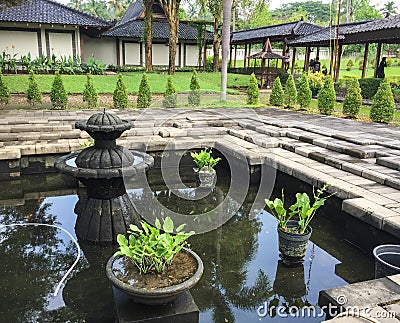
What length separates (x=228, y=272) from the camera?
3.61 meters

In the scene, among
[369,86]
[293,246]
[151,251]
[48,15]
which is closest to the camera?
[151,251]

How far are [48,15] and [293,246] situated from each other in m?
20.4

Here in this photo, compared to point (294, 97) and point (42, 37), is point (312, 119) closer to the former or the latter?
point (294, 97)

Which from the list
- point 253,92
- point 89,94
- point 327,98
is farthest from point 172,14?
point 327,98

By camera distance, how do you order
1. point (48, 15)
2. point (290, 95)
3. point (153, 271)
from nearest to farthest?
point (153, 271) → point (290, 95) → point (48, 15)

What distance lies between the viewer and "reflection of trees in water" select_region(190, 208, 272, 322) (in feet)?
10.3

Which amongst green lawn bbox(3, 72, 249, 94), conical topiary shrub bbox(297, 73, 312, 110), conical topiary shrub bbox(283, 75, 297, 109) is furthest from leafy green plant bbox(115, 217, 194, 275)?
green lawn bbox(3, 72, 249, 94)

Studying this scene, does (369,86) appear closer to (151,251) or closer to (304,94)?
(304,94)

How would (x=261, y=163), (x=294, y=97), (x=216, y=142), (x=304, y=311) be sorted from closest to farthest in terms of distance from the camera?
(x=304, y=311) → (x=261, y=163) → (x=216, y=142) → (x=294, y=97)

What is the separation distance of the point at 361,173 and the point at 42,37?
20.1 meters

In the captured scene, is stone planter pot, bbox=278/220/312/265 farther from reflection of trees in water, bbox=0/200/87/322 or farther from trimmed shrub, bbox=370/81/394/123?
trimmed shrub, bbox=370/81/394/123

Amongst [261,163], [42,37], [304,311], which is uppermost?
[42,37]

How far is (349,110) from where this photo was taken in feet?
36.9

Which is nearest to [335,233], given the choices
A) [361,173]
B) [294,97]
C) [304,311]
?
[361,173]
